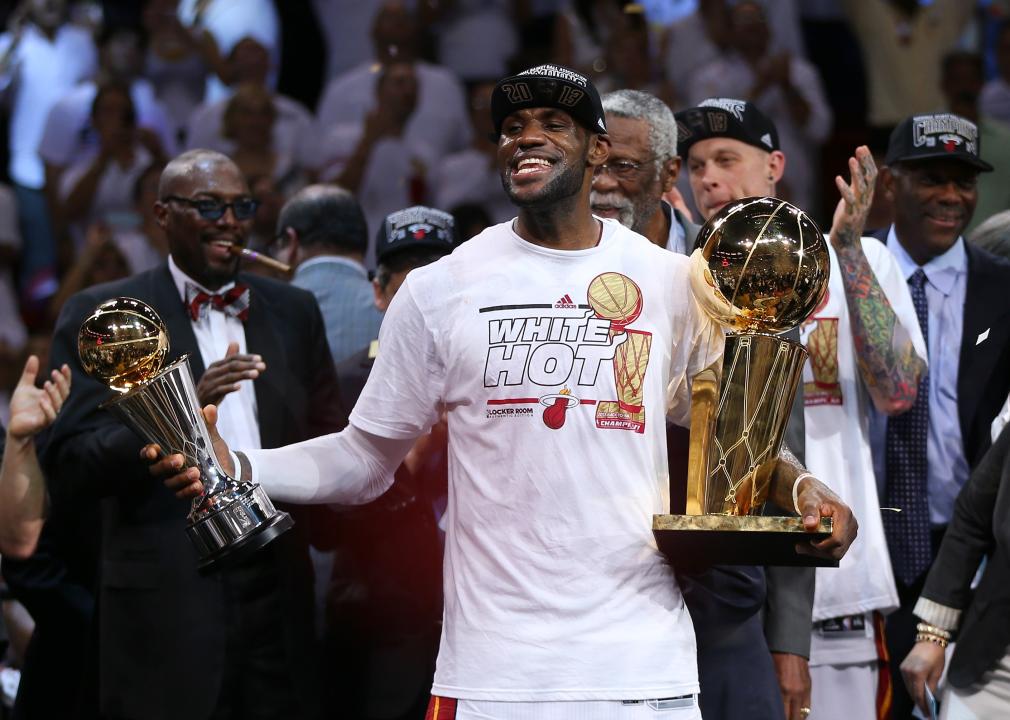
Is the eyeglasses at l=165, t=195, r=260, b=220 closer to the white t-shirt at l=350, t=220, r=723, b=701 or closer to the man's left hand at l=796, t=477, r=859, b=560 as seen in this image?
the white t-shirt at l=350, t=220, r=723, b=701

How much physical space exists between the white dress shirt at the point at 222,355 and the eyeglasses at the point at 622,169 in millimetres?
1181

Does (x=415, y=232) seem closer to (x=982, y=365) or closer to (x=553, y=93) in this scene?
(x=553, y=93)

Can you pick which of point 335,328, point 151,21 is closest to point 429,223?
point 335,328

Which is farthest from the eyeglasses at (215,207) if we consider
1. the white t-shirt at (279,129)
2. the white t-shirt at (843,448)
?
the white t-shirt at (279,129)

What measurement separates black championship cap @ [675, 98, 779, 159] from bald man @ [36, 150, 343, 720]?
1289 mm

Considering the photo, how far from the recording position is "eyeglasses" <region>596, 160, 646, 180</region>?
14.0ft

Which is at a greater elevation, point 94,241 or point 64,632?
point 94,241

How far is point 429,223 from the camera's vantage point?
16.5 feet

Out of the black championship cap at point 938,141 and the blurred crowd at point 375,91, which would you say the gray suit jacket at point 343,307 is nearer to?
the blurred crowd at point 375,91

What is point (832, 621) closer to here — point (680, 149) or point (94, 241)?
point (680, 149)

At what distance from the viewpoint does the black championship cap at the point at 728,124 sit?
472 centimetres

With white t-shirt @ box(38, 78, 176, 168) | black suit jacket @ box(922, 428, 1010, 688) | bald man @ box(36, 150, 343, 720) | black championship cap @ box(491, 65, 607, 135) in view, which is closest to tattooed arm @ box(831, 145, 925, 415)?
black suit jacket @ box(922, 428, 1010, 688)

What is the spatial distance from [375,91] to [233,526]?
5.44 m

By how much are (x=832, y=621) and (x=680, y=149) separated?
155 centimetres
